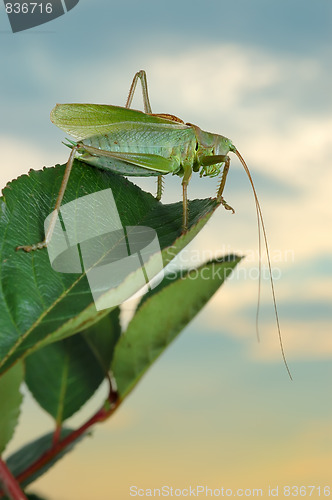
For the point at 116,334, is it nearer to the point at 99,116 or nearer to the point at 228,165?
the point at 99,116

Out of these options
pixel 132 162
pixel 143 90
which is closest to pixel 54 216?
pixel 132 162

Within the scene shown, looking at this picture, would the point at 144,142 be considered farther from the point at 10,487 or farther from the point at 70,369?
the point at 10,487

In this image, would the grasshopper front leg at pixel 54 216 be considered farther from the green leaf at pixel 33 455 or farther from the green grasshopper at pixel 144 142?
the green grasshopper at pixel 144 142

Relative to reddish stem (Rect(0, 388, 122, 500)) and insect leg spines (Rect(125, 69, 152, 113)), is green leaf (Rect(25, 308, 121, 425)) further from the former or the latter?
insect leg spines (Rect(125, 69, 152, 113))

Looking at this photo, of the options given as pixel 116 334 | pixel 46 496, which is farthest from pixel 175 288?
pixel 46 496

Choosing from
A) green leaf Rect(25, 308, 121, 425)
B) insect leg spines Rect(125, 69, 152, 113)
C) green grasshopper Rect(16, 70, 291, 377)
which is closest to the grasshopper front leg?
green leaf Rect(25, 308, 121, 425)

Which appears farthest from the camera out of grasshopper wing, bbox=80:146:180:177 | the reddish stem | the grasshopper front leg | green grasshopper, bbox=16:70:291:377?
green grasshopper, bbox=16:70:291:377

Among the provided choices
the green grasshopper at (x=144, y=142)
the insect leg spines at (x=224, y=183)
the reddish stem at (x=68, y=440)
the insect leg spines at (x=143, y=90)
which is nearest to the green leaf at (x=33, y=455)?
the reddish stem at (x=68, y=440)
